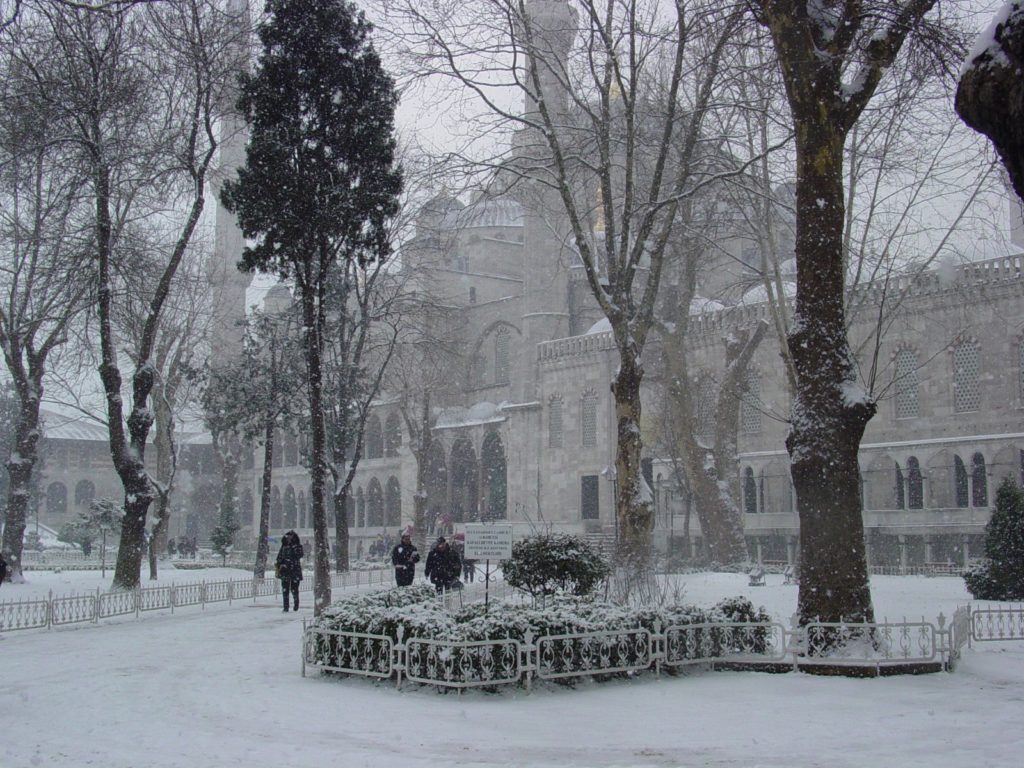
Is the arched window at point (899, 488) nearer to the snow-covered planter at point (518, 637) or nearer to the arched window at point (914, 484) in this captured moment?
the arched window at point (914, 484)

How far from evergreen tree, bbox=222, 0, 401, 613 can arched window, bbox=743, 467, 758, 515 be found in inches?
848

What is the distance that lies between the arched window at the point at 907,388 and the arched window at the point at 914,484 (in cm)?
144

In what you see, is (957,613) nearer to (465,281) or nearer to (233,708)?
(233,708)

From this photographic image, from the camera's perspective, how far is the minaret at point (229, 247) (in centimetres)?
1826

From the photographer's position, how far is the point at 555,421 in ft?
136

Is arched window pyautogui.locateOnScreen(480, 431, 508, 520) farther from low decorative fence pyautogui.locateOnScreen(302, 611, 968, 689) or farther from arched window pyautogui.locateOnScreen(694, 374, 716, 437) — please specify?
low decorative fence pyautogui.locateOnScreen(302, 611, 968, 689)

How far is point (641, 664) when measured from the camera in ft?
30.3

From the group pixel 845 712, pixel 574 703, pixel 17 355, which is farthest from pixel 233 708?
pixel 17 355

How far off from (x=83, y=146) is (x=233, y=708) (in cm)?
1266

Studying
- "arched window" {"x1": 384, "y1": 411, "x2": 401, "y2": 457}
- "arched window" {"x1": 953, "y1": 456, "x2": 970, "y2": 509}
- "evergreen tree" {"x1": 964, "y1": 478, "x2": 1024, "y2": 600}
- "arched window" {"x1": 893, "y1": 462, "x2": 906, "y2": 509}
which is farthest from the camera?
"arched window" {"x1": 384, "y1": 411, "x2": 401, "y2": 457}

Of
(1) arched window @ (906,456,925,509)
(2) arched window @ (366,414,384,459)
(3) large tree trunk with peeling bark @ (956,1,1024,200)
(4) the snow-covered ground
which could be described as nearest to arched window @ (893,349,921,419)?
(1) arched window @ (906,456,925,509)

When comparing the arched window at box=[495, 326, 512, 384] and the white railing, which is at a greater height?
the arched window at box=[495, 326, 512, 384]

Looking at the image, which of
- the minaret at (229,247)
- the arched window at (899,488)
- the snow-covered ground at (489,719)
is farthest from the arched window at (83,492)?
the snow-covered ground at (489,719)

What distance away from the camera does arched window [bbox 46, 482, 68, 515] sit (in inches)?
2509
